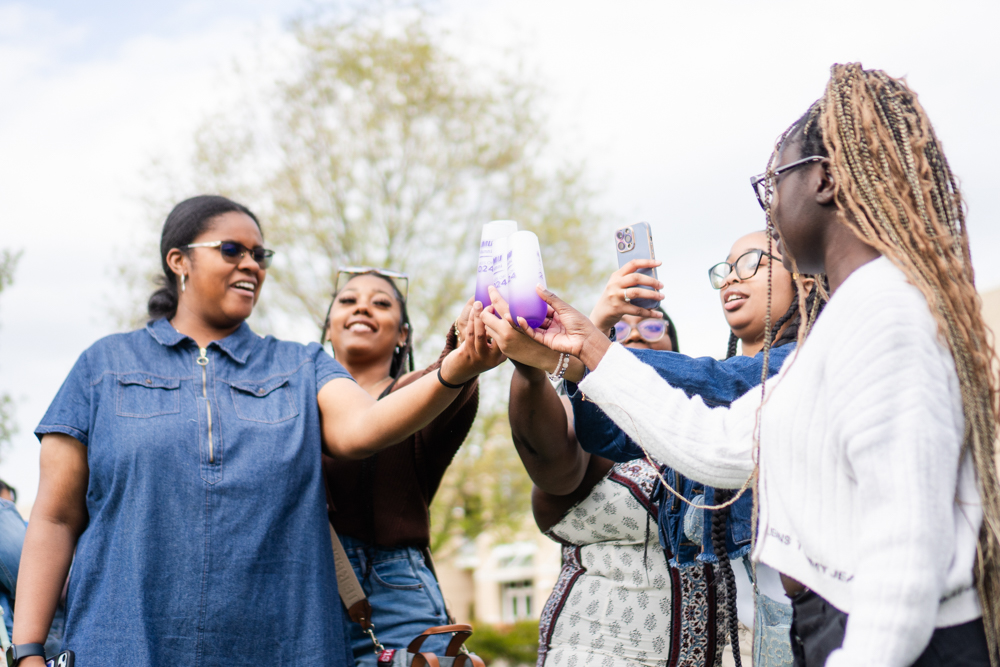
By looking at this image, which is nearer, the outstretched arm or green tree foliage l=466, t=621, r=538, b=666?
the outstretched arm

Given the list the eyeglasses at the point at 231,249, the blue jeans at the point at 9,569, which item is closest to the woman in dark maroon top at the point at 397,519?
the eyeglasses at the point at 231,249

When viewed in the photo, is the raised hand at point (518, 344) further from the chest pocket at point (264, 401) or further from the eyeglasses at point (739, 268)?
the eyeglasses at point (739, 268)

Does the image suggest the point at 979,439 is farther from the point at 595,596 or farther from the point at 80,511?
the point at 80,511

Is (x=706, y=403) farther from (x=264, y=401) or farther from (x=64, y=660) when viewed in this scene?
(x=64, y=660)

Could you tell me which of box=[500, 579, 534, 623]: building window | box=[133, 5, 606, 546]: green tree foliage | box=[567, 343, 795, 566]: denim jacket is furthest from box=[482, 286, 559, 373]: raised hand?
box=[500, 579, 534, 623]: building window

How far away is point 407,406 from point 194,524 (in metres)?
0.69

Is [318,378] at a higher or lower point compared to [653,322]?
lower

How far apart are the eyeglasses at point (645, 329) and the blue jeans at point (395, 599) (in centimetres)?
115

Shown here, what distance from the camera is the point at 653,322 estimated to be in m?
3.38

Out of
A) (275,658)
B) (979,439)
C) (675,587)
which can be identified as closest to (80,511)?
(275,658)

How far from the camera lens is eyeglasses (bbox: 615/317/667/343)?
3.32 meters

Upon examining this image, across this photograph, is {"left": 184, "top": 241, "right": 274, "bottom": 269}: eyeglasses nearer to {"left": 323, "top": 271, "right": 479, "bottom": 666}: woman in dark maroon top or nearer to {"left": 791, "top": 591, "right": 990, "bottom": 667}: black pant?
{"left": 323, "top": 271, "right": 479, "bottom": 666}: woman in dark maroon top

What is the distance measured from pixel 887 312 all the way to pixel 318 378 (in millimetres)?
1855

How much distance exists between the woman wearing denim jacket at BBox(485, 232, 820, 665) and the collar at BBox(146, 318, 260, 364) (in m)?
0.94
